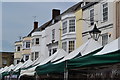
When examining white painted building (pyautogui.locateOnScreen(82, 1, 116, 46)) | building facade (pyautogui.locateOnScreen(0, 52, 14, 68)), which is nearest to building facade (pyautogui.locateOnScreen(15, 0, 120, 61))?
white painted building (pyautogui.locateOnScreen(82, 1, 116, 46))

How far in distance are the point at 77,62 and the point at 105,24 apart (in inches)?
518

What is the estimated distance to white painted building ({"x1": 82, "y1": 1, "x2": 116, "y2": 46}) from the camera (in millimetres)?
19516

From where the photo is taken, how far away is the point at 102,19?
20859 mm

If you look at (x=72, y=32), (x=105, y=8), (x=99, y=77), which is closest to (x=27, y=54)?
(x=72, y=32)

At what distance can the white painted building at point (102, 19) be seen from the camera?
19.5 metres

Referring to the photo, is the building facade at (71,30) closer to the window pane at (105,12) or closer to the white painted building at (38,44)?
the window pane at (105,12)

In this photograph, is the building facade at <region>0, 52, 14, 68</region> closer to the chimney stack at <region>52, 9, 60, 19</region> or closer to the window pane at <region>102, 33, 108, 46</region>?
the chimney stack at <region>52, 9, 60, 19</region>

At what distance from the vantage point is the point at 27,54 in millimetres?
46250

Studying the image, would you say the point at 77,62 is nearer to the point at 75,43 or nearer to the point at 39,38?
the point at 75,43

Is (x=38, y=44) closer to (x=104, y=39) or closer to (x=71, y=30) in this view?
(x=71, y=30)

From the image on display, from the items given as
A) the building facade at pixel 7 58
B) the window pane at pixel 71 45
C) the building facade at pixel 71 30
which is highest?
the building facade at pixel 71 30

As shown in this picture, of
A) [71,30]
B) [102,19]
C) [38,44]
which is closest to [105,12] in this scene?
[102,19]

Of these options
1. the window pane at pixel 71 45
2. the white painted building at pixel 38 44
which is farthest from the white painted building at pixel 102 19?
the white painted building at pixel 38 44

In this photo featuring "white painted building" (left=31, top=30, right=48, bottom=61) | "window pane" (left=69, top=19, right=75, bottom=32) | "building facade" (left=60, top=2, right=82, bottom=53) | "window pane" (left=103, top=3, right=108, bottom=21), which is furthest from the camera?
"white painted building" (left=31, top=30, right=48, bottom=61)
